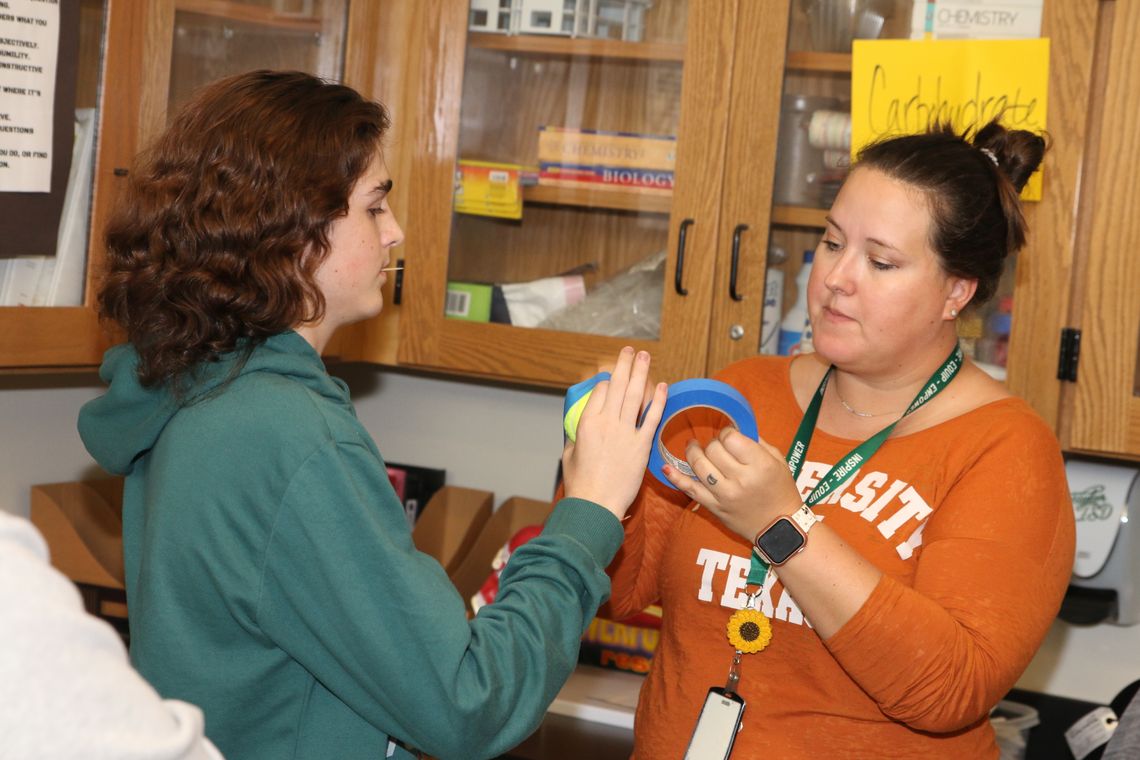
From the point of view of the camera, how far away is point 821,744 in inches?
47.8

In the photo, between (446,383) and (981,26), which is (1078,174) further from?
(446,383)

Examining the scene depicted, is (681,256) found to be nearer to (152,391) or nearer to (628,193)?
(628,193)

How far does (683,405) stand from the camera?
1122 mm

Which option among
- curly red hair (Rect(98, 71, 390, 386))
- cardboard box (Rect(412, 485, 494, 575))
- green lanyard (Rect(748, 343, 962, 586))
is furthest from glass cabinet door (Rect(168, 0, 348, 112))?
green lanyard (Rect(748, 343, 962, 586))

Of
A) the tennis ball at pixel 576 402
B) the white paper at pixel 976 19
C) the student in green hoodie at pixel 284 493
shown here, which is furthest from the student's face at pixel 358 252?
the white paper at pixel 976 19

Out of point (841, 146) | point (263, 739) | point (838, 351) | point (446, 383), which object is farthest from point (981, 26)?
point (263, 739)

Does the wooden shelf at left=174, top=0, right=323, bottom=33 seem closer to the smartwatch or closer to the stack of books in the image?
the stack of books

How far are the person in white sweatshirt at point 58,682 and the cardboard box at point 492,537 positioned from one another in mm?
1474

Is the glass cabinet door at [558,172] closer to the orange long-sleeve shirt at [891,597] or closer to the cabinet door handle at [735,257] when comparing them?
the cabinet door handle at [735,257]

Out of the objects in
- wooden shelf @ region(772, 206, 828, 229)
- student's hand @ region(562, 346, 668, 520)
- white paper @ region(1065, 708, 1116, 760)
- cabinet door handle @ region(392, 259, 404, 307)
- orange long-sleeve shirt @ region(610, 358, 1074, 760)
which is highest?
wooden shelf @ region(772, 206, 828, 229)

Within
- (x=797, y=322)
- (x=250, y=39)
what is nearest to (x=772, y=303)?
(x=797, y=322)

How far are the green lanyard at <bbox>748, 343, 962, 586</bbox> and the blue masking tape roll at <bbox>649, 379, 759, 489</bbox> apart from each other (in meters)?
0.13

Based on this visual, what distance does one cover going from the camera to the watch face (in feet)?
3.67

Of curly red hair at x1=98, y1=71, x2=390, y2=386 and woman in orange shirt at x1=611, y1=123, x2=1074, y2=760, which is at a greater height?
curly red hair at x1=98, y1=71, x2=390, y2=386
